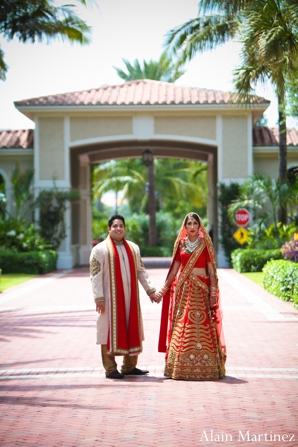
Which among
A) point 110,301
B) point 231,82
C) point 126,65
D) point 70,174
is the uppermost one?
point 126,65

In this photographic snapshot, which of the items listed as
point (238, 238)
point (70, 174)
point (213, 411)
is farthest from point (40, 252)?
point (213, 411)

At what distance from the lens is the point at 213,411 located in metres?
6.05

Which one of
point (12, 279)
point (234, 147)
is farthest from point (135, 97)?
point (12, 279)

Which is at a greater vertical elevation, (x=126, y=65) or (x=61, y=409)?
(x=126, y=65)

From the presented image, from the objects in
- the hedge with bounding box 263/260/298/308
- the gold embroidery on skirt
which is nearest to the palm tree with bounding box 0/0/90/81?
the hedge with bounding box 263/260/298/308

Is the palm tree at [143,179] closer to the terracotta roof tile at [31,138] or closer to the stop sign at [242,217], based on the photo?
the terracotta roof tile at [31,138]

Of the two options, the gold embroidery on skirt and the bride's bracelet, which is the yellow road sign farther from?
the gold embroidery on skirt

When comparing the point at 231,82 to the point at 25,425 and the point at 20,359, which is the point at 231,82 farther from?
the point at 25,425

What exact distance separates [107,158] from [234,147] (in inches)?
301

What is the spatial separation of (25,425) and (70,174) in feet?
68.5

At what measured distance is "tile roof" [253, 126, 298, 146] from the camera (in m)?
26.2

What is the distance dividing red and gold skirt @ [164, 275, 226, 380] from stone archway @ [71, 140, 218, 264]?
1906cm

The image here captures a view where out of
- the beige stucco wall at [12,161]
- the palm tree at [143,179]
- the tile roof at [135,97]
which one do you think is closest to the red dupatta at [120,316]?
the tile roof at [135,97]

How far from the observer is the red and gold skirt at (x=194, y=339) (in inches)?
288
